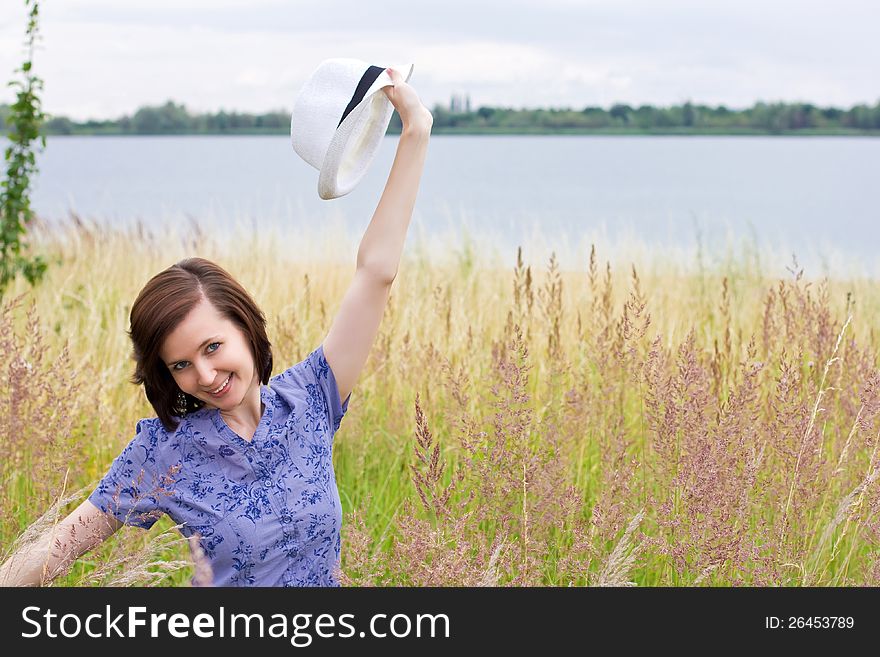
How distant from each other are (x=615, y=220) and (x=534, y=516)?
247 inches

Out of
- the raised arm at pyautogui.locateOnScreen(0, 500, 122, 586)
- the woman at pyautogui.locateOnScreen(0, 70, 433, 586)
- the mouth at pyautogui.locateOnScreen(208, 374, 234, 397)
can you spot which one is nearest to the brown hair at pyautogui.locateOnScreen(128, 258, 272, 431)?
the woman at pyautogui.locateOnScreen(0, 70, 433, 586)

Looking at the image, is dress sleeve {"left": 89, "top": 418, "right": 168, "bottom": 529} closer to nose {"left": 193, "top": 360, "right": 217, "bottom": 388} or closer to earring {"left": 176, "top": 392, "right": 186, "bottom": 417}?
earring {"left": 176, "top": 392, "right": 186, "bottom": 417}

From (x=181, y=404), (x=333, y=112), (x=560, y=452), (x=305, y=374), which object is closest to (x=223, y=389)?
(x=181, y=404)

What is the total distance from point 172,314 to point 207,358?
0.11m

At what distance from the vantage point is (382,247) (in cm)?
216

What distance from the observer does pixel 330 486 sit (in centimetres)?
210

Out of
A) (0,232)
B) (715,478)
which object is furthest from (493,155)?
(715,478)

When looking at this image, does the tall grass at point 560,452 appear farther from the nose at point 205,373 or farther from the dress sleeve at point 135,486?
the nose at point 205,373

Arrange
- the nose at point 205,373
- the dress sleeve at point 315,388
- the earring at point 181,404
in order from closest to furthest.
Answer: the nose at point 205,373
the earring at point 181,404
the dress sleeve at point 315,388

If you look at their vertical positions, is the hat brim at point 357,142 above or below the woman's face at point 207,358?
above

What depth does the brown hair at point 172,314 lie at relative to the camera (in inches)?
76.9

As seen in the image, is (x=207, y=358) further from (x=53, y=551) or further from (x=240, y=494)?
(x=53, y=551)

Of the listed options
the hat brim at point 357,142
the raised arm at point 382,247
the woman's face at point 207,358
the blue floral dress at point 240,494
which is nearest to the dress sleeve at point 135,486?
the blue floral dress at point 240,494

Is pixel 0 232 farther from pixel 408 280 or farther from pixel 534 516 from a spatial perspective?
pixel 534 516
